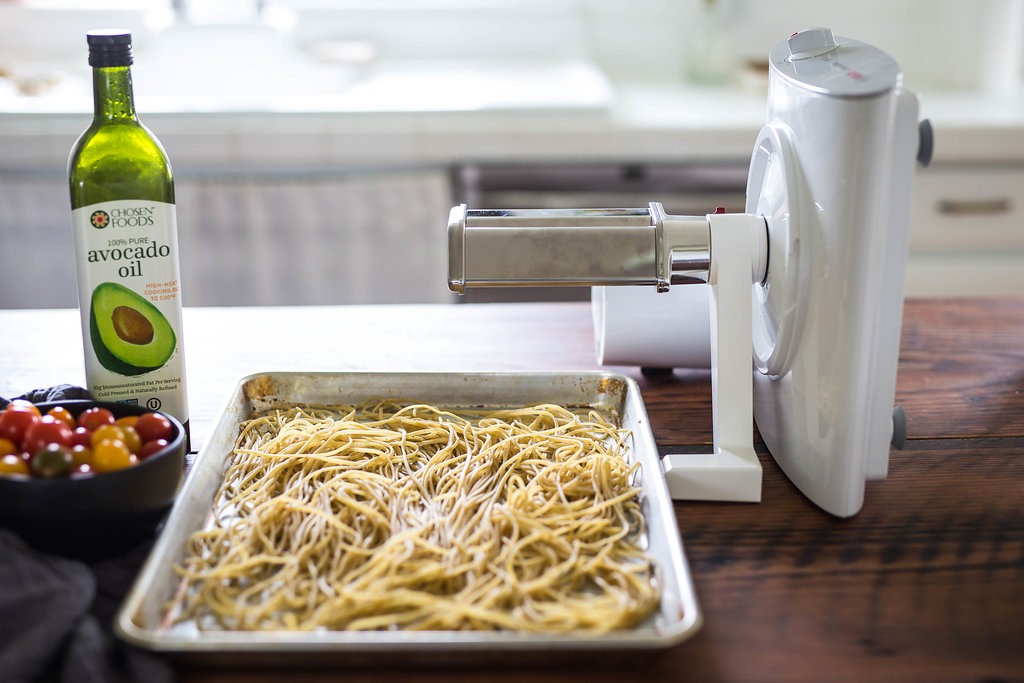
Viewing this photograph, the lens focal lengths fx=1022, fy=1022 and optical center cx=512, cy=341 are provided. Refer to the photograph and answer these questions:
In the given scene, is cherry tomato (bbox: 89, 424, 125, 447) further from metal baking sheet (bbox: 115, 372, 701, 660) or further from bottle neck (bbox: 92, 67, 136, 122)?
bottle neck (bbox: 92, 67, 136, 122)

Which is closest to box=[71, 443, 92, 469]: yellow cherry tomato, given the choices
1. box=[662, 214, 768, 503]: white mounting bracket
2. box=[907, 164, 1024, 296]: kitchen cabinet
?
box=[662, 214, 768, 503]: white mounting bracket

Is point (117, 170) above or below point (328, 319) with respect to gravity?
above

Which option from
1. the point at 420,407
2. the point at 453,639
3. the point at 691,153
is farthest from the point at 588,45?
the point at 453,639

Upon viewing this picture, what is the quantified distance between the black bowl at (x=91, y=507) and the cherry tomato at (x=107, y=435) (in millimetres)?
33

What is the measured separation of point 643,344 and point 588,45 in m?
1.70

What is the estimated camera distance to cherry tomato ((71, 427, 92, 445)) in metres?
0.73

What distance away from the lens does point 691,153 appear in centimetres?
201

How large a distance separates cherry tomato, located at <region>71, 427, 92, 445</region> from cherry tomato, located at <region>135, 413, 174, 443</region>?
36 mm

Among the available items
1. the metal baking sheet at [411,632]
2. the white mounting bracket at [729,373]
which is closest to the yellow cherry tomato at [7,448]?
the metal baking sheet at [411,632]

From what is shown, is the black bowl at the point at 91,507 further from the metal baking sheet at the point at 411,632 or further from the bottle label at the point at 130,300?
the bottle label at the point at 130,300

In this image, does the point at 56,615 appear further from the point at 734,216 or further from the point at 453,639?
the point at 734,216

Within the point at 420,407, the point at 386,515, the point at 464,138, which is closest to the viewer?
the point at 386,515

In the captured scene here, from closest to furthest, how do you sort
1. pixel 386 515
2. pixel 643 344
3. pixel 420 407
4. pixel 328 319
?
pixel 386 515 → pixel 420 407 → pixel 643 344 → pixel 328 319

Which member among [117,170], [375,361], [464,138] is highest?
[117,170]
